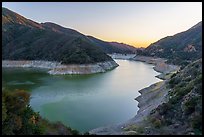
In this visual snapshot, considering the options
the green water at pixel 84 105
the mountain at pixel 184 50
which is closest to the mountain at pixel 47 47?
the mountain at pixel 184 50

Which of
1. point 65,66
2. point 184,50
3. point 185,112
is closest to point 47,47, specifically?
point 65,66

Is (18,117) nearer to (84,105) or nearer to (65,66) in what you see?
(84,105)

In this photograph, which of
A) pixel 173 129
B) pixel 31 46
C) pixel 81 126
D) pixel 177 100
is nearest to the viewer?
pixel 173 129

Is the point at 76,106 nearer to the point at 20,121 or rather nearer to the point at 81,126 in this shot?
the point at 81,126

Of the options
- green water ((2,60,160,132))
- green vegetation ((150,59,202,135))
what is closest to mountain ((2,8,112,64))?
green water ((2,60,160,132))

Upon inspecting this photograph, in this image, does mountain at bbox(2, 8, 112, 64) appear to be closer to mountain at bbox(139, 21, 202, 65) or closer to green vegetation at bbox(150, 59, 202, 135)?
mountain at bbox(139, 21, 202, 65)

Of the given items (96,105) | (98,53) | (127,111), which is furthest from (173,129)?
(98,53)
